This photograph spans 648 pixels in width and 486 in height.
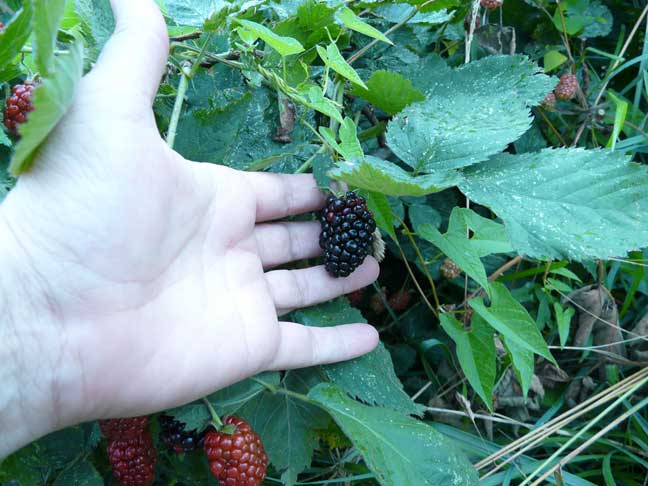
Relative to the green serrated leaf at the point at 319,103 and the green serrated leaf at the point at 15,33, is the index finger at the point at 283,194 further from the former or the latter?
the green serrated leaf at the point at 15,33

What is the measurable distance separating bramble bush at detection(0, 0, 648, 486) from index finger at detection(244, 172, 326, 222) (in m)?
0.04

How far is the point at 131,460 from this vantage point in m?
0.86

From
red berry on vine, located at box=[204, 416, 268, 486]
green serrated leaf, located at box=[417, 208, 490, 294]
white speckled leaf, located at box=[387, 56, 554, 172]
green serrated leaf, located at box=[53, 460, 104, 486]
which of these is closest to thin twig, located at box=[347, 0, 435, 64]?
white speckled leaf, located at box=[387, 56, 554, 172]

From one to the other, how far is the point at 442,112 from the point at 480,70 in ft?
0.42

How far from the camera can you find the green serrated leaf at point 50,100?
549 millimetres

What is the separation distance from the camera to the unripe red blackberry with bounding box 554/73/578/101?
4.25 feet

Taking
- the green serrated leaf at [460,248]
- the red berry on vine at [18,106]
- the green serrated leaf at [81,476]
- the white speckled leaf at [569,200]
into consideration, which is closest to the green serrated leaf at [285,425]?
the green serrated leaf at [81,476]

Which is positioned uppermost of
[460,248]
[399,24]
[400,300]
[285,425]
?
[399,24]

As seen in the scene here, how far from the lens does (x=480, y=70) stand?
1.00m

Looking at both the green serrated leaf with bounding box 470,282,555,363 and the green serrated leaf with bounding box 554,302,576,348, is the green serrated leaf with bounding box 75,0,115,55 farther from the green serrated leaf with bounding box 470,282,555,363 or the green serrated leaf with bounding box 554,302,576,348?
the green serrated leaf with bounding box 554,302,576,348

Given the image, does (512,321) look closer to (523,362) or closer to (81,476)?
(523,362)

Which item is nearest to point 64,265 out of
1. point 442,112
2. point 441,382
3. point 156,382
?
point 156,382

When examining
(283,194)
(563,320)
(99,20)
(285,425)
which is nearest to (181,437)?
(285,425)

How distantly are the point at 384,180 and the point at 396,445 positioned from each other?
1.32 feet
